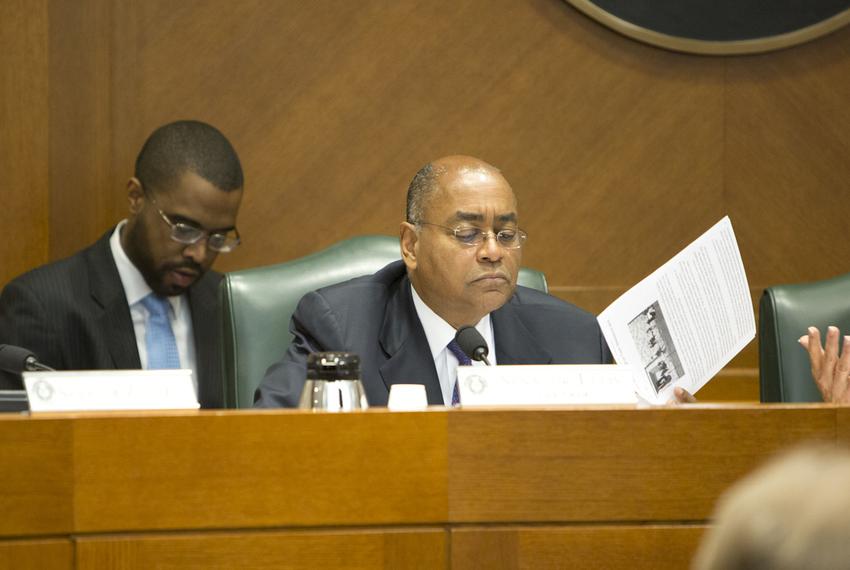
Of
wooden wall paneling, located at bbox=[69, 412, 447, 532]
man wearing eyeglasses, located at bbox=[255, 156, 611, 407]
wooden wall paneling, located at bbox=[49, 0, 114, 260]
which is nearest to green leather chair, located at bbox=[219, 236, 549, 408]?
man wearing eyeglasses, located at bbox=[255, 156, 611, 407]

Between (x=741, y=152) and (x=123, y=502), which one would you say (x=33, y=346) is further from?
(x=741, y=152)

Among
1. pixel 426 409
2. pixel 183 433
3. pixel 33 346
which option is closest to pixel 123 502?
pixel 183 433

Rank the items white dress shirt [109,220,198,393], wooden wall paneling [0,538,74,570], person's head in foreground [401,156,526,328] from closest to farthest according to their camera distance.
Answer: wooden wall paneling [0,538,74,570], person's head in foreground [401,156,526,328], white dress shirt [109,220,198,393]

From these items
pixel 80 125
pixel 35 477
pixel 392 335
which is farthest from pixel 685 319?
pixel 80 125

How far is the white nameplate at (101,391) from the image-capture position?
5.38 ft

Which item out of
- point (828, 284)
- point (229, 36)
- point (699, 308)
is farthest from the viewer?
point (229, 36)

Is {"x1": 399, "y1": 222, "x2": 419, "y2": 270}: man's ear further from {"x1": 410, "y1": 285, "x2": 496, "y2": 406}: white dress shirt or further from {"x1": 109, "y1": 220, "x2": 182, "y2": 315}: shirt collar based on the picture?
{"x1": 109, "y1": 220, "x2": 182, "y2": 315}: shirt collar

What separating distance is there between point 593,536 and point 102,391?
692 mm

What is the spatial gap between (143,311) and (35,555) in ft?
5.56

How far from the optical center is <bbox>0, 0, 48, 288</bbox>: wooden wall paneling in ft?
10.9

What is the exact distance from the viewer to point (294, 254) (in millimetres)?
3459

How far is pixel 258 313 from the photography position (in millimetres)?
2662

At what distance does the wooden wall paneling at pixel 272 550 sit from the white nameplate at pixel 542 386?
0.69 ft

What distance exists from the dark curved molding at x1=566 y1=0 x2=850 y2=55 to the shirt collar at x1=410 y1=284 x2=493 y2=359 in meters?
1.18
